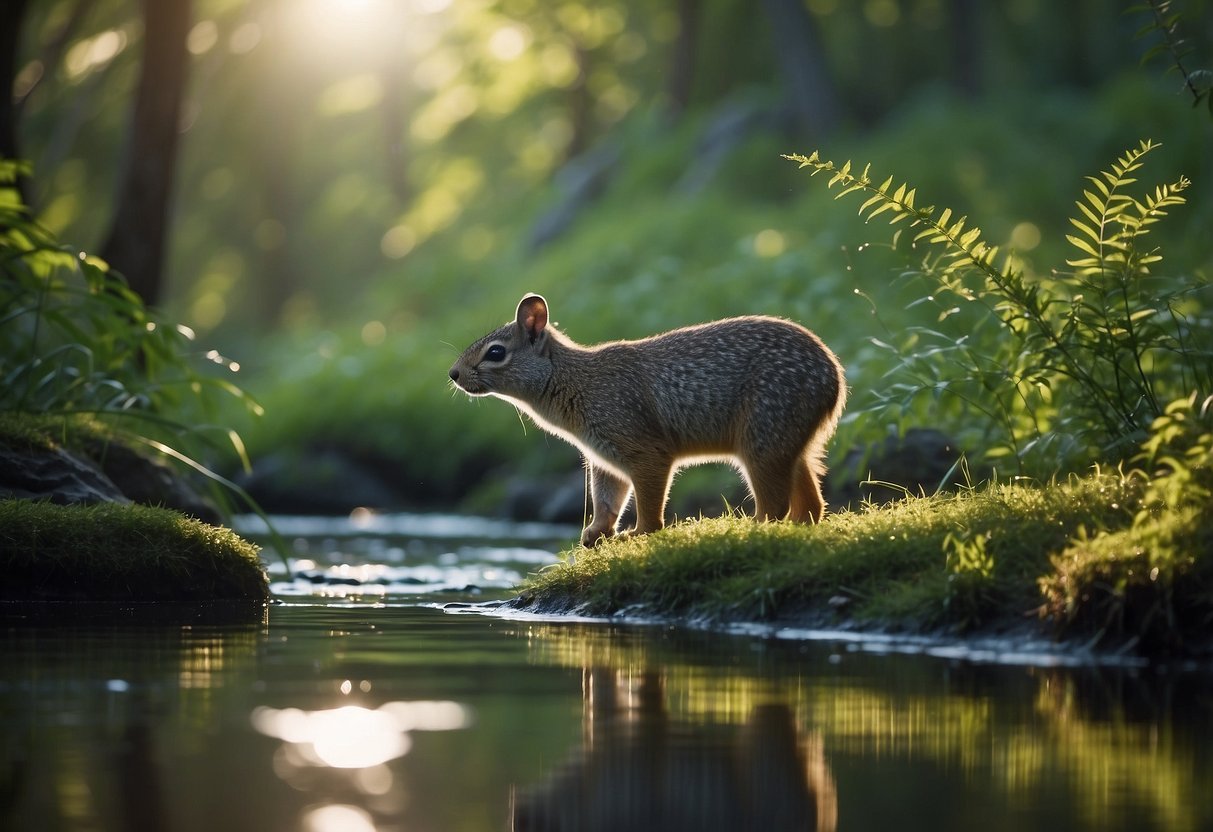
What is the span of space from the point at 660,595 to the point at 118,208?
10871 mm

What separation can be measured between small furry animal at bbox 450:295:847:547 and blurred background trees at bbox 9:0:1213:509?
12.3 feet

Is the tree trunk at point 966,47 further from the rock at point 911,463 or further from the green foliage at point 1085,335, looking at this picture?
the green foliage at point 1085,335

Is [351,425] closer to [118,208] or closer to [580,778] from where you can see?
[118,208]

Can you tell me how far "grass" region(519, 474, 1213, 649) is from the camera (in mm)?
6703

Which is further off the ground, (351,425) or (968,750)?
(351,425)

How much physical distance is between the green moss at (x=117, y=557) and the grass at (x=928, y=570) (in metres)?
1.74

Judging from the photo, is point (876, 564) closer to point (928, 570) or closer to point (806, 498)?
point (928, 570)

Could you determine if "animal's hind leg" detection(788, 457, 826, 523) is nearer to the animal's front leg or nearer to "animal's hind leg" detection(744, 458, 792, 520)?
"animal's hind leg" detection(744, 458, 792, 520)

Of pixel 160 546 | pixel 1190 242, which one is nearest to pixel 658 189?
pixel 1190 242

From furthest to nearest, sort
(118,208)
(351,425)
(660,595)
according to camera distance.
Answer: (351,425) < (118,208) < (660,595)

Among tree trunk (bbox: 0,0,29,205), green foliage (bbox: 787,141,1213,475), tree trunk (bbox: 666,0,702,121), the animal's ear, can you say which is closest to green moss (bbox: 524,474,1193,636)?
green foliage (bbox: 787,141,1213,475)

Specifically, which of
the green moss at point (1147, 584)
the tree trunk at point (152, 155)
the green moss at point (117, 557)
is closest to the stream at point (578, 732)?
the green moss at point (1147, 584)

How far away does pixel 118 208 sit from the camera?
57.4ft

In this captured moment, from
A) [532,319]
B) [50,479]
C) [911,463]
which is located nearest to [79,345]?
[50,479]
